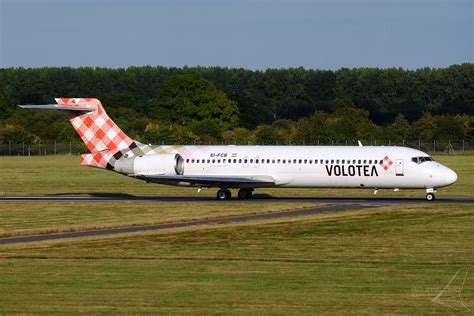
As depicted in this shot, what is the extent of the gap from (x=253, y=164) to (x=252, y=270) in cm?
2670

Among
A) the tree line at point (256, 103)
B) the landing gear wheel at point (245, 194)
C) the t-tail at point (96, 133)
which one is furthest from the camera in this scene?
the tree line at point (256, 103)

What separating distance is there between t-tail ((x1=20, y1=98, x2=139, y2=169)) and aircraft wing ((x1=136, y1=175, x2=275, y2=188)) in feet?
9.00

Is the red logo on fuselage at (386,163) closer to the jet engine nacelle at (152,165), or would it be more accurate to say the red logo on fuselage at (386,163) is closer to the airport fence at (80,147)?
the jet engine nacelle at (152,165)

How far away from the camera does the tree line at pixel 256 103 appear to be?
400ft

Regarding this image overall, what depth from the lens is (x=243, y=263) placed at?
29.2m

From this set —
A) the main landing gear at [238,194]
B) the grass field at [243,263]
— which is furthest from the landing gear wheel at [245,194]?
the grass field at [243,263]

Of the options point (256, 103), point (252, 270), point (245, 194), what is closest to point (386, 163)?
point (245, 194)

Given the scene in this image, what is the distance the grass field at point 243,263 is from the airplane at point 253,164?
3475 mm

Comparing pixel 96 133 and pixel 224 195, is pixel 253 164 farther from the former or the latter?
pixel 96 133

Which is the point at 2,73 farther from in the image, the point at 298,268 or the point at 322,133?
the point at 298,268

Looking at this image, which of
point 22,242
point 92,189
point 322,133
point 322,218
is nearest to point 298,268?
point 22,242

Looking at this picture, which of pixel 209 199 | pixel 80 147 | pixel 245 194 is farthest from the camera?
pixel 80 147

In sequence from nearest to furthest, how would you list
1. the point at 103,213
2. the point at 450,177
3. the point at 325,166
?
the point at 103,213 → the point at 450,177 → the point at 325,166

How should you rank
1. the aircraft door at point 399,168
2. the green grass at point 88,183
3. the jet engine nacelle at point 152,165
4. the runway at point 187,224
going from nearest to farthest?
the runway at point 187,224 → the aircraft door at point 399,168 → the jet engine nacelle at point 152,165 → the green grass at point 88,183
